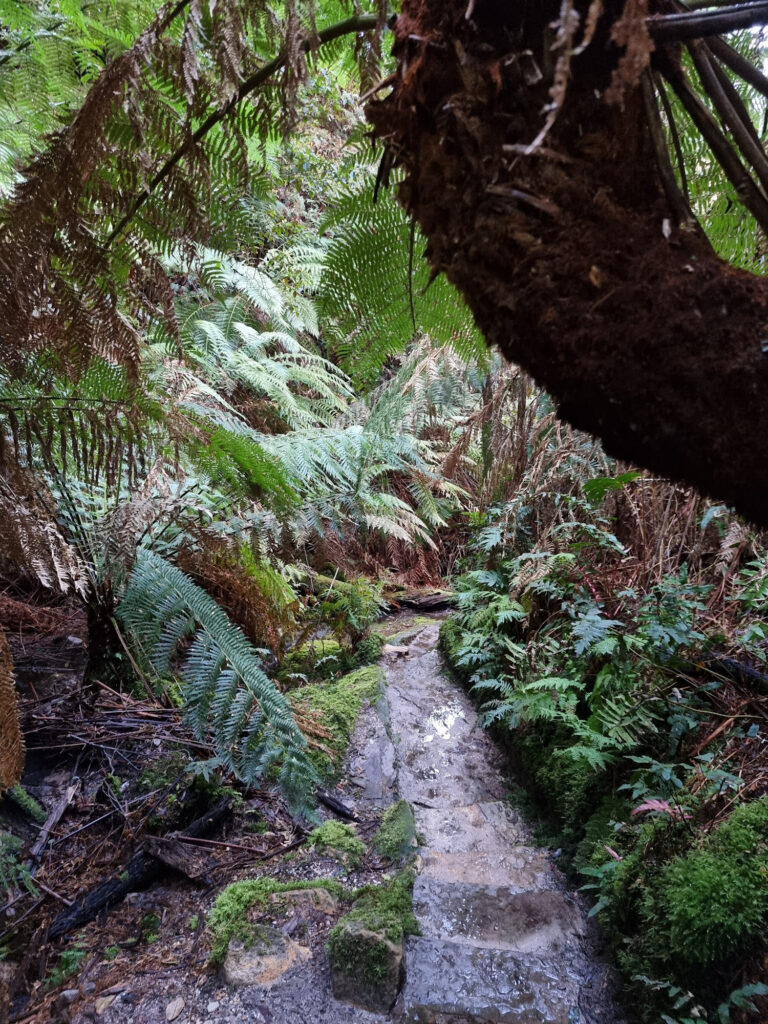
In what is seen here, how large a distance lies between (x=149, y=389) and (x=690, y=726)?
6.57 ft

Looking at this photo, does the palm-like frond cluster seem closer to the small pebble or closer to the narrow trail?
the small pebble

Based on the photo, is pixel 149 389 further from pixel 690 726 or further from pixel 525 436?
pixel 525 436

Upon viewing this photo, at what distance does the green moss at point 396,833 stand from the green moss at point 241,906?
260 mm

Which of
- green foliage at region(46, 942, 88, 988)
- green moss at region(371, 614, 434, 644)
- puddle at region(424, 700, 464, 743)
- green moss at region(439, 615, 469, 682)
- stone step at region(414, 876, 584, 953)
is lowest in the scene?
green foliage at region(46, 942, 88, 988)

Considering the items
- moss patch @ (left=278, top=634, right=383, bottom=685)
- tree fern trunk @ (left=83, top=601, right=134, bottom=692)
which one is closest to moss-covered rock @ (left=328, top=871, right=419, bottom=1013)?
tree fern trunk @ (left=83, top=601, right=134, bottom=692)

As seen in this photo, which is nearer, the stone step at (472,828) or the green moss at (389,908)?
the green moss at (389,908)

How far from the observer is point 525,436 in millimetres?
3969

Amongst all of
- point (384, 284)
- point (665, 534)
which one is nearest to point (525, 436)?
point (665, 534)

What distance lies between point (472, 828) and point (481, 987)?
76cm

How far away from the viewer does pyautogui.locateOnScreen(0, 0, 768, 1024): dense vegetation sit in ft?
3.68

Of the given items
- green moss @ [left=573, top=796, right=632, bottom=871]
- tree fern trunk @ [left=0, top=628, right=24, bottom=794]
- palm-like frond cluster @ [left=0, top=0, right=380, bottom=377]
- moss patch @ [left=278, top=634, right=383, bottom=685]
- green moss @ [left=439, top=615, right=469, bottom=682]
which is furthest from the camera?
green moss @ [left=439, top=615, right=469, bottom=682]

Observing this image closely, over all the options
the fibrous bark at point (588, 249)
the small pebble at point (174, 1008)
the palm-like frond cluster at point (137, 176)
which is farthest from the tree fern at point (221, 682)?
the fibrous bark at point (588, 249)

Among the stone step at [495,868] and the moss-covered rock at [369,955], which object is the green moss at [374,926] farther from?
the stone step at [495,868]

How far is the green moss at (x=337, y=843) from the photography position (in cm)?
208
